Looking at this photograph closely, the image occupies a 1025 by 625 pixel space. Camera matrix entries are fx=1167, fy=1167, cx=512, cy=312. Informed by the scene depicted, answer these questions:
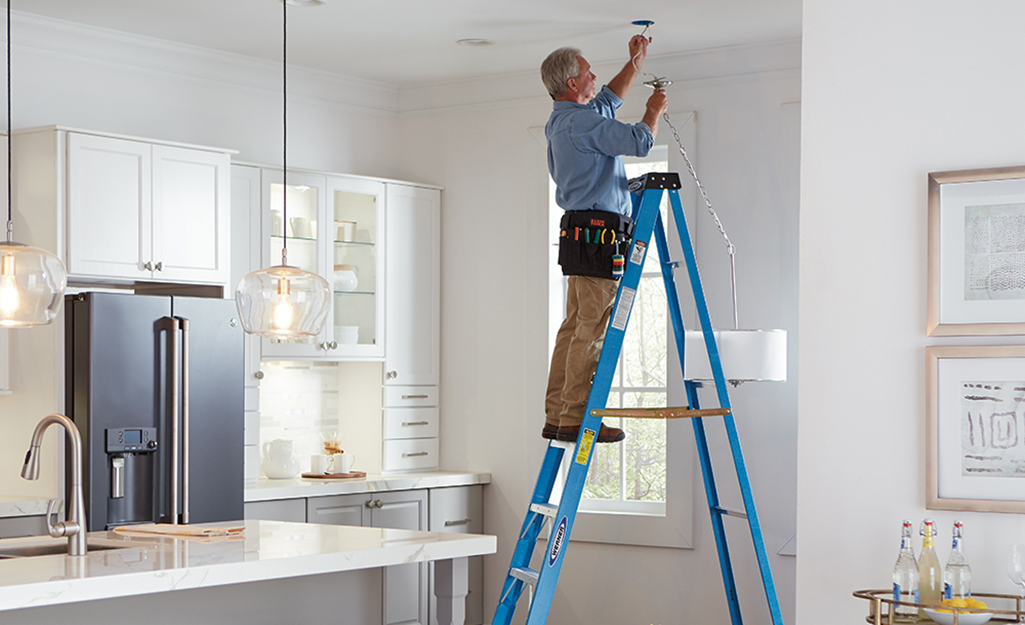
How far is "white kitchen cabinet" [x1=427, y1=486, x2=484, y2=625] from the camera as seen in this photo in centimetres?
554

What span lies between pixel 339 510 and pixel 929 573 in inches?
111

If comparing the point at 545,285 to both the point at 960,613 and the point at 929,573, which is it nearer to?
the point at 929,573

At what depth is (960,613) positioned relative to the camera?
287 cm

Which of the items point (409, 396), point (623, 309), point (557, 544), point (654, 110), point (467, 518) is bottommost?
point (467, 518)

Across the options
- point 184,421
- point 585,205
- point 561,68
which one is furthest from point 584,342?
point 184,421

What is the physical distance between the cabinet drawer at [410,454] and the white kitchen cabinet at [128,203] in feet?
4.29

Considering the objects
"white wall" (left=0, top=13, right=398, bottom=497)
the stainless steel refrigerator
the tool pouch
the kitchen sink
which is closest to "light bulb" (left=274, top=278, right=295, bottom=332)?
the kitchen sink

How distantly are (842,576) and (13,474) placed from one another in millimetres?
3039

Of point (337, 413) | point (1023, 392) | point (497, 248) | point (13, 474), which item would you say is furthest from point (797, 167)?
point (13, 474)

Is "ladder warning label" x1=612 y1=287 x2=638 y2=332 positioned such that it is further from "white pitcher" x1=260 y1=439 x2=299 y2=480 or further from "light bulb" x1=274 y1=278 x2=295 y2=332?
"white pitcher" x1=260 y1=439 x2=299 y2=480

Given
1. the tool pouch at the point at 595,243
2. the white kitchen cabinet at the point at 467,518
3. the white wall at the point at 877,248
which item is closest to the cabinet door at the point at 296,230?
the white kitchen cabinet at the point at 467,518

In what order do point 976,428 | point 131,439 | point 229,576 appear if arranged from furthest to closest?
point 131,439 < point 976,428 < point 229,576

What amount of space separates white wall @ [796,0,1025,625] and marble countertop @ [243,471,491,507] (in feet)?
7.66

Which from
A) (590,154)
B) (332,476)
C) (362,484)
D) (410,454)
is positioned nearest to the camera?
(590,154)
